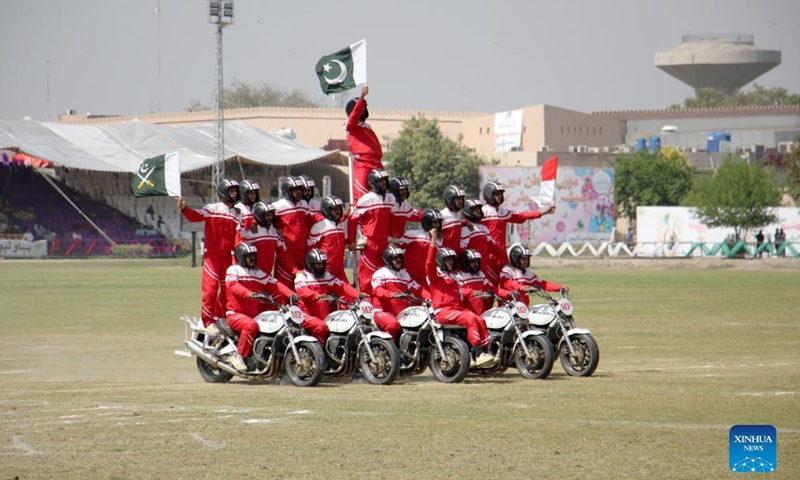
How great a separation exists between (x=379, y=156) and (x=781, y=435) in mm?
9520

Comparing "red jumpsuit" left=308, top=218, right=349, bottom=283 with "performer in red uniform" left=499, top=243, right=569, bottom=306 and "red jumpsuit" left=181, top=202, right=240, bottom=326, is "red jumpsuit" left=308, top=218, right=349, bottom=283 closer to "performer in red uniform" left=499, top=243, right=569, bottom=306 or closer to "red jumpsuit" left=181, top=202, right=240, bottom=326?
"red jumpsuit" left=181, top=202, right=240, bottom=326

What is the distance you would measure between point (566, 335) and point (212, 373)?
508cm

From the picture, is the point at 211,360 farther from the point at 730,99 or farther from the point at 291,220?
the point at 730,99

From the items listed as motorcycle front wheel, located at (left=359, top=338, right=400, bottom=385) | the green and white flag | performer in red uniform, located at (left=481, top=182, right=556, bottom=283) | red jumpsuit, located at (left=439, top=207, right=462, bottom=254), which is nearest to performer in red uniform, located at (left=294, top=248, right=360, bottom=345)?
motorcycle front wheel, located at (left=359, top=338, right=400, bottom=385)

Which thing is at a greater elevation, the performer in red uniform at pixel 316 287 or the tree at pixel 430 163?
the tree at pixel 430 163

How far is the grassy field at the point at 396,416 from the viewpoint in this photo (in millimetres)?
11578

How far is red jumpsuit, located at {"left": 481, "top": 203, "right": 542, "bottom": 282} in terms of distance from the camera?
19984mm

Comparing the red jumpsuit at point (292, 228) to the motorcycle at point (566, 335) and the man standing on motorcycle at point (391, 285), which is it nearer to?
the man standing on motorcycle at point (391, 285)

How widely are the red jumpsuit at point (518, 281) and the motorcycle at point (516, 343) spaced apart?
0.51 meters

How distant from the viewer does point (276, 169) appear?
94938 millimetres

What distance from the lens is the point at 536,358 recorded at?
1817 centimetres

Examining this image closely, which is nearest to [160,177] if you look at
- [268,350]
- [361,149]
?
[268,350]

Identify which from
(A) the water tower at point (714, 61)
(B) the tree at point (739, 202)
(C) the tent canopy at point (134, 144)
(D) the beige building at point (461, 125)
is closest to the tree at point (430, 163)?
(C) the tent canopy at point (134, 144)

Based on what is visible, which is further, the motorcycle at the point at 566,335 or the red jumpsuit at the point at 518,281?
the red jumpsuit at the point at 518,281
